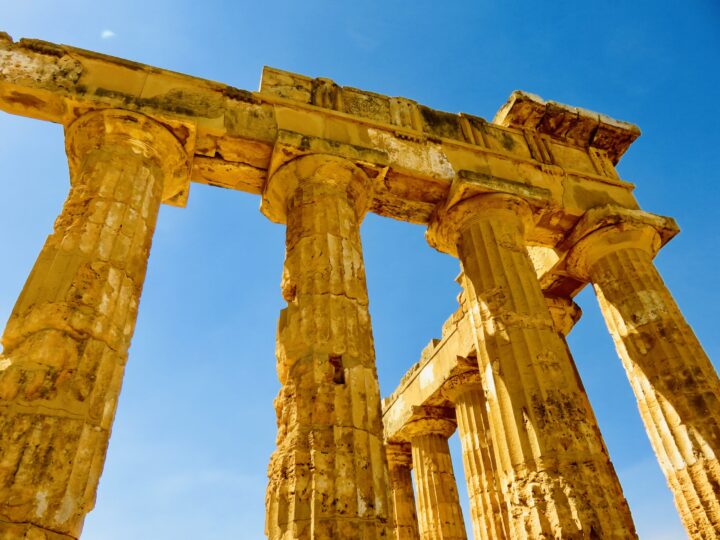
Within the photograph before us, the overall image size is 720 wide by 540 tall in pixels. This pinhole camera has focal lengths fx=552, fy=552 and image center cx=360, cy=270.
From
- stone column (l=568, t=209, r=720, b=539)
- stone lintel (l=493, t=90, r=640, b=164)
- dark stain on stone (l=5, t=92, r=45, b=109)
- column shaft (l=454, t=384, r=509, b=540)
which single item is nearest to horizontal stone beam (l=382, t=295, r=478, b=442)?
column shaft (l=454, t=384, r=509, b=540)

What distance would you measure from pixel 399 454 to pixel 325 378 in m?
→ 11.5

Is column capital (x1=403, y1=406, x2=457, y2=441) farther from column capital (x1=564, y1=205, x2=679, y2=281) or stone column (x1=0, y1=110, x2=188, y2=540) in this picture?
stone column (x1=0, y1=110, x2=188, y2=540)

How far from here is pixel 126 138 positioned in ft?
28.3

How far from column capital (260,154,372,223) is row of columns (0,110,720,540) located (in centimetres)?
3

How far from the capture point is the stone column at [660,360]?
28.2ft

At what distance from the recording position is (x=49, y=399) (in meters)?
5.43

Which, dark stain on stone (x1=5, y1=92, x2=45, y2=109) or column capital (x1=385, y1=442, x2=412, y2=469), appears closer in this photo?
dark stain on stone (x1=5, y1=92, x2=45, y2=109)

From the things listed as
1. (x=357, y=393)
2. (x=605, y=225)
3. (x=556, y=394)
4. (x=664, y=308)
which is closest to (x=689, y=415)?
(x=664, y=308)

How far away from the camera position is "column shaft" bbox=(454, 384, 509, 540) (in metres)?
12.1

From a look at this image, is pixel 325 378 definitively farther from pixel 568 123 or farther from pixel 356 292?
pixel 568 123

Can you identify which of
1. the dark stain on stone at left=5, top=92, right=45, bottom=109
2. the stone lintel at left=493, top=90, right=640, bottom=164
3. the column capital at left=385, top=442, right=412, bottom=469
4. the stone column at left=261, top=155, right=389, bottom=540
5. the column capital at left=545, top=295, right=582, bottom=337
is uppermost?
the stone lintel at left=493, top=90, right=640, bottom=164

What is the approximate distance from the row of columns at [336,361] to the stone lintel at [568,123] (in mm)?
3092

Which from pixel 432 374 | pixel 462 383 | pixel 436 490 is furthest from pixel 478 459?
pixel 432 374

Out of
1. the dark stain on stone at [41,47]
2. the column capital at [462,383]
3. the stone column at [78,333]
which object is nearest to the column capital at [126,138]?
the stone column at [78,333]
